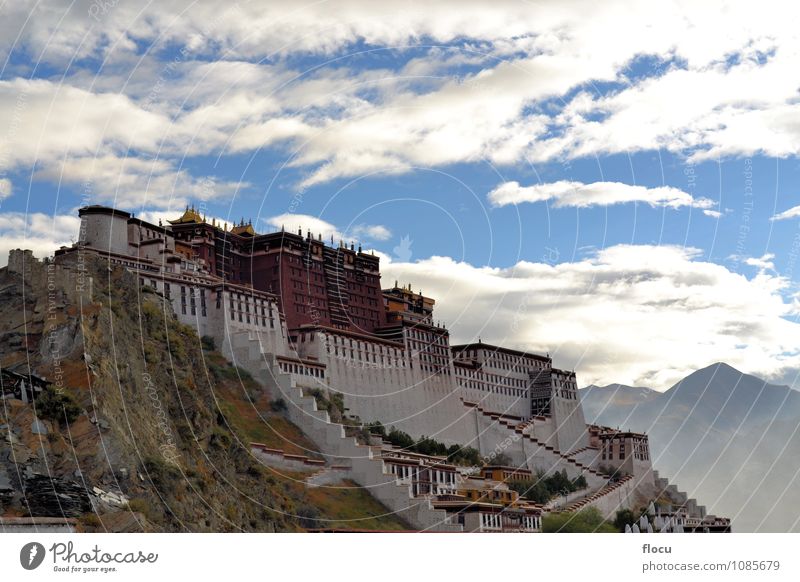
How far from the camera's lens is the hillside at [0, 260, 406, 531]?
62.2 m

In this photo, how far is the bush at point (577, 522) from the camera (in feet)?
362

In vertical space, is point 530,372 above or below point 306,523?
above

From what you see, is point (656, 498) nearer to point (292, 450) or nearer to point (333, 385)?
point (333, 385)

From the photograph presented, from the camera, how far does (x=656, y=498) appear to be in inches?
5586

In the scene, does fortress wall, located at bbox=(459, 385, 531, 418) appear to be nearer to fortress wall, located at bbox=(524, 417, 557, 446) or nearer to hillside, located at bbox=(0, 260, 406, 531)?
fortress wall, located at bbox=(524, 417, 557, 446)

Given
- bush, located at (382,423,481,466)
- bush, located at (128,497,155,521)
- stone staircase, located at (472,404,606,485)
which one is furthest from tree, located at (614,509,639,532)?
bush, located at (128,497,155,521)

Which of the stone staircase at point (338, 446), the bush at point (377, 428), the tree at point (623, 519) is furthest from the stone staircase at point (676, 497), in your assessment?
the stone staircase at point (338, 446)

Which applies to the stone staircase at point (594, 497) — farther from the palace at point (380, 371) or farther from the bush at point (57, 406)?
the bush at point (57, 406)
